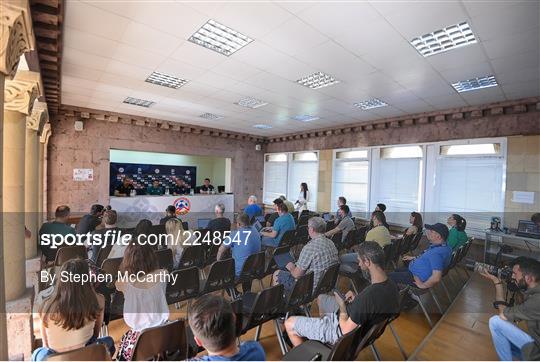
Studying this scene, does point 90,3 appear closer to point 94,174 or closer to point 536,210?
point 94,174

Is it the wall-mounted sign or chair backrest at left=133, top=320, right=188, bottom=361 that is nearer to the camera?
chair backrest at left=133, top=320, right=188, bottom=361

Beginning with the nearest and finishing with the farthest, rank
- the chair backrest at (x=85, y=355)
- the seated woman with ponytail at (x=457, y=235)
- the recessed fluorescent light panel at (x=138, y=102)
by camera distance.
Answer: the chair backrest at (x=85, y=355), the seated woman with ponytail at (x=457, y=235), the recessed fluorescent light panel at (x=138, y=102)

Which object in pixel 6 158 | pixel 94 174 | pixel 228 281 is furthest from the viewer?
pixel 94 174

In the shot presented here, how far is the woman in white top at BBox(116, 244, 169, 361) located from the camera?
197 cm

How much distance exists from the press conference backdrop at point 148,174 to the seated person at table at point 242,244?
24.1 ft

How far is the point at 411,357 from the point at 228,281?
77.9 inches

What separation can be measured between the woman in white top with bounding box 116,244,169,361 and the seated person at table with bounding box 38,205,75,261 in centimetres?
240

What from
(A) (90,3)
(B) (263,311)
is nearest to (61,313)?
(B) (263,311)

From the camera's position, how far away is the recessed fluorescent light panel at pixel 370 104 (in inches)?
227

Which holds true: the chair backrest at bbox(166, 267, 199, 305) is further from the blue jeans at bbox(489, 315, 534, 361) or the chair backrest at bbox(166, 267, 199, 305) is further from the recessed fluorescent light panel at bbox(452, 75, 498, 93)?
the recessed fluorescent light panel at bbox(452, 75, 498, 93)

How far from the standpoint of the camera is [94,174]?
765cm

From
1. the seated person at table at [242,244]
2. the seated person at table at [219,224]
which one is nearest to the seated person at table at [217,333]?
the seated person at table at [242,244]

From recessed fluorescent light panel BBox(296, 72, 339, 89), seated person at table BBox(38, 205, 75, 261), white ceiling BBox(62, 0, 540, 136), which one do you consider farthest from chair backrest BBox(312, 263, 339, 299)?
seated person at table BBox(38, 205, 75, 261)

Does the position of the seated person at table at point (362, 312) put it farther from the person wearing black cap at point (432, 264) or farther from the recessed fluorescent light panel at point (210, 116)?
the recessed fluorescent light panel at point (210, 116)
